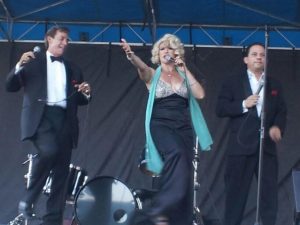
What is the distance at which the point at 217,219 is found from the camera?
756cm

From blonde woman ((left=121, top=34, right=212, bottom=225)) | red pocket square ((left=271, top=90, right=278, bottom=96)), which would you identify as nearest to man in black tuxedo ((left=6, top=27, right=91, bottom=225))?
blonde woman ((left=121, top=34, right=212, bottom=225))

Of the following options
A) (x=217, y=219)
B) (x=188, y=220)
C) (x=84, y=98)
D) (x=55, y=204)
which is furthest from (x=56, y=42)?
(x=217, y=219)

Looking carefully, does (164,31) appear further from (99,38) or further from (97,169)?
(97,169)

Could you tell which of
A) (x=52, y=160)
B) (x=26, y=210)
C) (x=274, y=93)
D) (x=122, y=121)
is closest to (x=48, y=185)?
(x=52, y=160)

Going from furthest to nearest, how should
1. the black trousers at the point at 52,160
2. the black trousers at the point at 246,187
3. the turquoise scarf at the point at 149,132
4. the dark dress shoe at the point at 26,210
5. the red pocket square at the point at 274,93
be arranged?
the red pocket square at the point at 274,93 < the black trousers at the point at 246,187 < the black trousers at the point at 52,160 < the dark dress shoe at the point at 26,210 < the turquoise scarf at the point at 149,132

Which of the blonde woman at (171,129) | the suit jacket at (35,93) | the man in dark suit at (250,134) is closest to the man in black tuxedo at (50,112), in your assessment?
the suit jacket at (35,93)

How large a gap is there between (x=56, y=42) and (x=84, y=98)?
0.53m

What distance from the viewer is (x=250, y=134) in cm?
588

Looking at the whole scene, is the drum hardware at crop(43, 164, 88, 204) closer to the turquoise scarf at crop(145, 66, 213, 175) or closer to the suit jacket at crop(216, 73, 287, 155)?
the suit jacket at crop(216, 73, 287, 155)

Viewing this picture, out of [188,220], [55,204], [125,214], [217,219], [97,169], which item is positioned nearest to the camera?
[188,220]

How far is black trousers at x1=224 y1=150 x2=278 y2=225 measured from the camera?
5754 mm

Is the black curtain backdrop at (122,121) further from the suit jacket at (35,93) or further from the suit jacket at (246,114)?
the suit jacket at (35,93)

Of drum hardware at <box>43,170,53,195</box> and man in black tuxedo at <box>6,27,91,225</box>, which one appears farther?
drum hardware at <box>43,170,53,195</box>

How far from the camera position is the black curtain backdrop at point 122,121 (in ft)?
26.4
